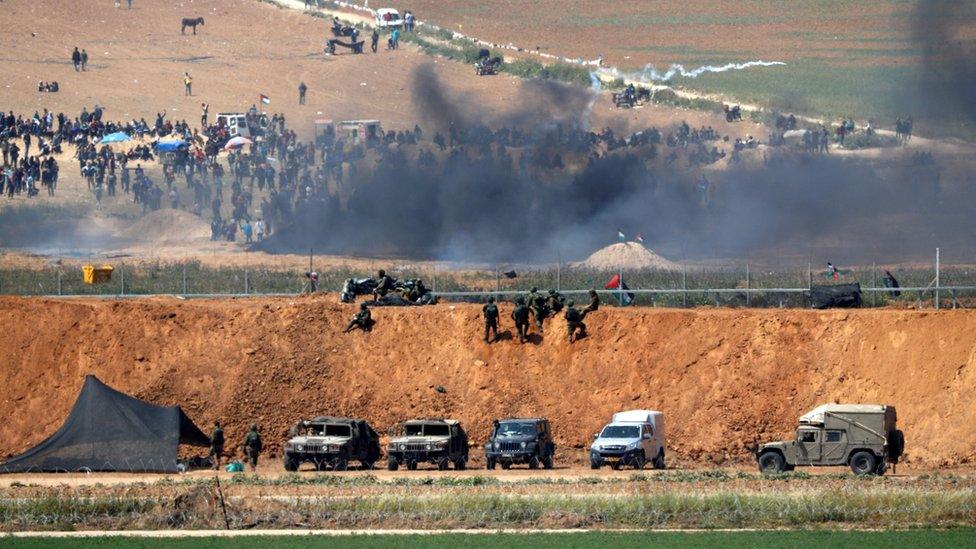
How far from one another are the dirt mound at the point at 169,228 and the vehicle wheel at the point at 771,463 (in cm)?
4751

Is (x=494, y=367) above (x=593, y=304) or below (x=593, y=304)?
below

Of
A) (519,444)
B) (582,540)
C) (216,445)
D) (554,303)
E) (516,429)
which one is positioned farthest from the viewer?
(554,303)

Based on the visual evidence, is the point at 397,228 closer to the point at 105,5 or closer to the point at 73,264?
the point at 73,264

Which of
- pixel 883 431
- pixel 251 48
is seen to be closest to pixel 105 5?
pixel 251 48

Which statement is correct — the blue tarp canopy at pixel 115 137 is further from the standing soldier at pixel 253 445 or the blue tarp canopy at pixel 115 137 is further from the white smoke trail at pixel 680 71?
the standing soldier at pixel 253 445

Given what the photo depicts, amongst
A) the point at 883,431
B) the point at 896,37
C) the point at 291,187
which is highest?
the point at 896,37

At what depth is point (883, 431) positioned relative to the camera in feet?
146

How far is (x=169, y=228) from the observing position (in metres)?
89.0

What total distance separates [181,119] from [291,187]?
18631mm

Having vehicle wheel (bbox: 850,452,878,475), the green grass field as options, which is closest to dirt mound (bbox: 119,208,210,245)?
vehicle wheel (bbox: 850,452,878,475)

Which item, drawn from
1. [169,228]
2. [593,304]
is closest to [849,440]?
[593,304]

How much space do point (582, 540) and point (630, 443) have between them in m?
11.9

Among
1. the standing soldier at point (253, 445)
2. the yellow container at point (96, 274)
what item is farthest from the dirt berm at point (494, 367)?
the yellow container at point (96, 274)

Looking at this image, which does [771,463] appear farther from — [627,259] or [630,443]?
[627,259]
